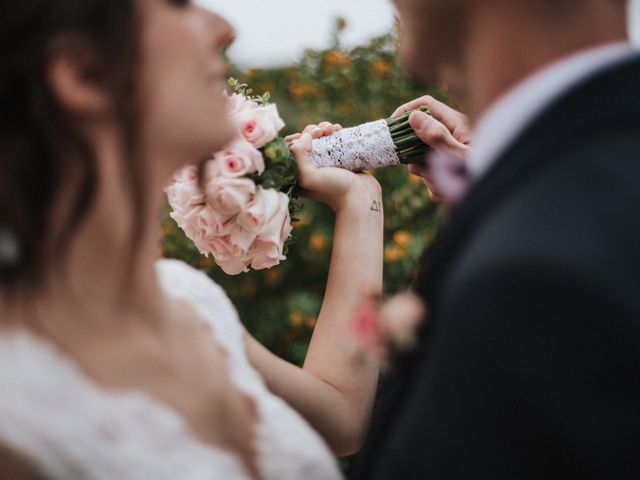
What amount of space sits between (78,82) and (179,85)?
197mm

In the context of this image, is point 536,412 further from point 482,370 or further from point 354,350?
point 354,350

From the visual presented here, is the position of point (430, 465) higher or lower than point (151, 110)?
lower

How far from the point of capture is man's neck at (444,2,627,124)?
138cm

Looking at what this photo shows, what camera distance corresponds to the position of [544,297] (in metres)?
1.17

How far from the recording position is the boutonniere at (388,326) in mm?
Answer: 1253

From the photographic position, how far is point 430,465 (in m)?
1.21

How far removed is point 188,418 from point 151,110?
603mm

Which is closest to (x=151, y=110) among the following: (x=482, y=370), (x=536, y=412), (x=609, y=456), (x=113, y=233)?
(x=113, y=233)

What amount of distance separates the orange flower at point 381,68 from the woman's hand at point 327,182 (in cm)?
257

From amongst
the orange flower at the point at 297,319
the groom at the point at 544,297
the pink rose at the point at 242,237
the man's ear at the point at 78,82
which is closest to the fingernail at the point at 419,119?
the pink rose at the point at 242,237

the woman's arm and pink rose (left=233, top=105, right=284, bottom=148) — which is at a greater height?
pink rose (left=233, top=105, right=284, bottom=148)

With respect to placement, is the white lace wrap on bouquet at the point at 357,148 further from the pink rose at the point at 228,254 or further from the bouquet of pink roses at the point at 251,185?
the pink rose at the point at 228,254

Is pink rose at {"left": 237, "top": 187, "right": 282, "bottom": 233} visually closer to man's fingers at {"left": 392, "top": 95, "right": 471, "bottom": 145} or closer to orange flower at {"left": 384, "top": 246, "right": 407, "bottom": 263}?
man's fingers at {"left": 392, "top": 95, "right": 471, "bottom": 145}

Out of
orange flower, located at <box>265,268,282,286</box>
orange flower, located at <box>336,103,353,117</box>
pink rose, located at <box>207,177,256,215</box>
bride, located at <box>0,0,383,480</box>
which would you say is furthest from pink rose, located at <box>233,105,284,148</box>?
orange flower, located at <box>336,103,353,117</box>
